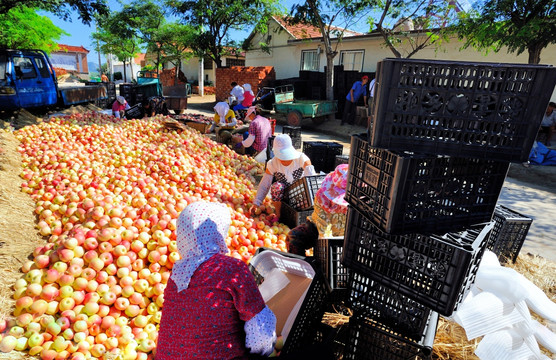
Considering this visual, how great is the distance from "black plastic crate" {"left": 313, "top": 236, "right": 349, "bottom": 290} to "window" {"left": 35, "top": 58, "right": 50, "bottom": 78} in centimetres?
1157

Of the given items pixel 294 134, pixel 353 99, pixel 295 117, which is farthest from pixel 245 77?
pixel 294 134

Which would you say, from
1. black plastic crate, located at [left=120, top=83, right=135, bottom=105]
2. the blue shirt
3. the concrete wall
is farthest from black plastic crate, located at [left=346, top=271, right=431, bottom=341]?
black plastic crate, located at [left=120, top=83, right=135, bottom=105]

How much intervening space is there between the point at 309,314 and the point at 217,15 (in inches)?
878

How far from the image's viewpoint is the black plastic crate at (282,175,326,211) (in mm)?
3828

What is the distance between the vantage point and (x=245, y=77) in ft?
69.4

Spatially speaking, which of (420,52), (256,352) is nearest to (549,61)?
(420,52)

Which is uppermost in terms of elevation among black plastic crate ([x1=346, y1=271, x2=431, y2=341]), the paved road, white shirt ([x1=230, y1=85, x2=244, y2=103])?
white shirt ([x1=230, y1=85, x2=244, y2=103])

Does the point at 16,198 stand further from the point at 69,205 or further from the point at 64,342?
the point at 64,342

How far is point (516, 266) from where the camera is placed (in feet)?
12.0

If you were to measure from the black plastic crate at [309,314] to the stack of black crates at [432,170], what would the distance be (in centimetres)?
28

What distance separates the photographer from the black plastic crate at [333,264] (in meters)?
2.33

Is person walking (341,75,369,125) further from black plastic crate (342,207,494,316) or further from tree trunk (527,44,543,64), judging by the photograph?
black plastic crate (342,207,494,316)

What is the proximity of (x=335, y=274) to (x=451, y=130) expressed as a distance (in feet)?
4.30

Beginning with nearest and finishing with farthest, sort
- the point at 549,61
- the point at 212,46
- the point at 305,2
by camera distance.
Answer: the point at 549,61, the point at 305,2, the point at 212,46
